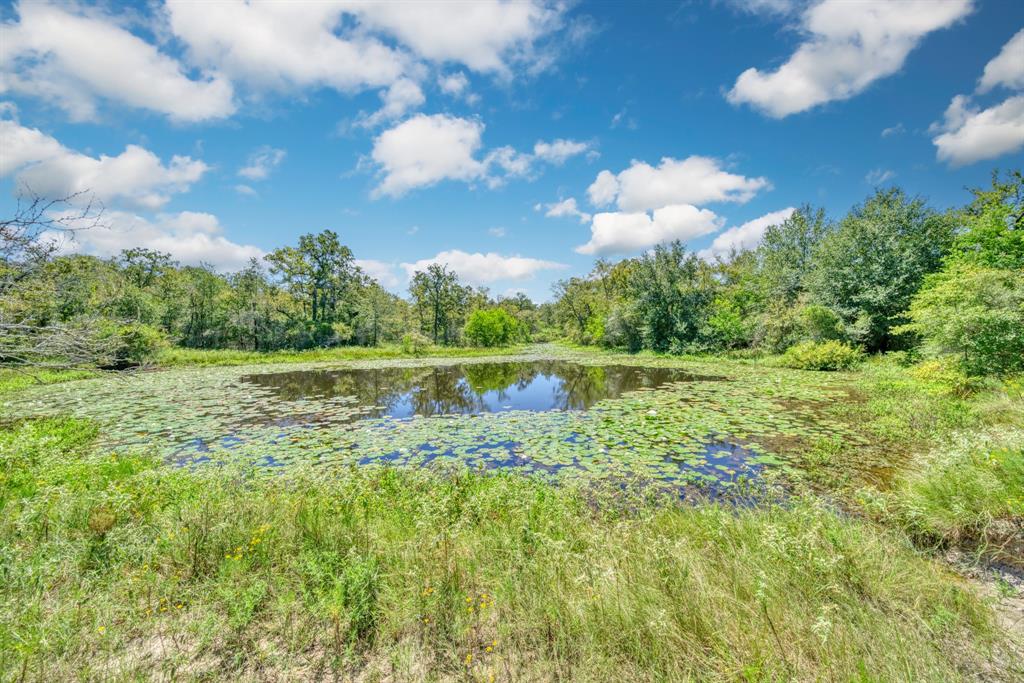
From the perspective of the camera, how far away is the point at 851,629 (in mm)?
2240

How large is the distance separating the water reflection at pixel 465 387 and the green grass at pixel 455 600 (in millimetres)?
7936

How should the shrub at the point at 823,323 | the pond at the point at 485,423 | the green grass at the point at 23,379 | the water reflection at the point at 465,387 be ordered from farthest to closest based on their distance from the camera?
the shrub at the point at 823,323, the green grass at the point at 23,379, the water reflection at the point at 465,387, the pond at the point at 485,423

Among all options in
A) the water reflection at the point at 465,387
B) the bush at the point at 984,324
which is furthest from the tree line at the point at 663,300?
the water reflection at the point at 465,387

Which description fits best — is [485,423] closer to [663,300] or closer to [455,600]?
[455,600]

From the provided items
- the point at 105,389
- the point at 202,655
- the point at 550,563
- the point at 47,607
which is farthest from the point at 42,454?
the point at 105,389

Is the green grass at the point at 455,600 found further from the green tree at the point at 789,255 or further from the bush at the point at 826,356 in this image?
the green tree at the point at 789,255

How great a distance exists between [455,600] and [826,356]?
74.7 feet

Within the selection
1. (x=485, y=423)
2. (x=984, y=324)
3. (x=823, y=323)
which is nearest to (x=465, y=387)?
(x=485, y=423)

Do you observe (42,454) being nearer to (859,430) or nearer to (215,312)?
(859,430)

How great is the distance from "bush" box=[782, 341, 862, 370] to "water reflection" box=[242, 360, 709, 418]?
6259 millimetres

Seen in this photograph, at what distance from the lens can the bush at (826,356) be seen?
61.1 feet

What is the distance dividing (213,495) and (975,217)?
94.9 feet

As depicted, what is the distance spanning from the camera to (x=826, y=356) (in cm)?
1886

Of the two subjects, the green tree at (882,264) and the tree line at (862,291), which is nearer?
the tree line at (862,291)
